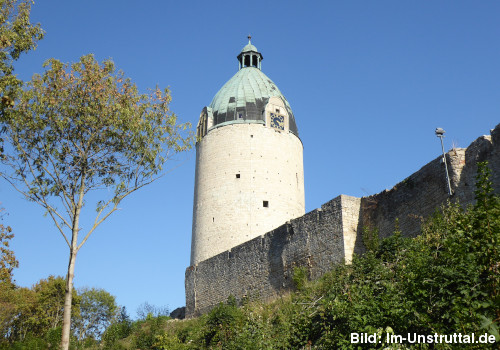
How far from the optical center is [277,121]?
27.4 meters

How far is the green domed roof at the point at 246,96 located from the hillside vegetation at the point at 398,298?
11.8m

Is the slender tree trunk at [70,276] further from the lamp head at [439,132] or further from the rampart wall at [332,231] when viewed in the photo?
the lamp head at [439,132]

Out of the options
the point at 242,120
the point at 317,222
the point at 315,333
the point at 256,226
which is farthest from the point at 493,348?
the point at 242,120

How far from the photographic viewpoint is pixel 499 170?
12.2 meters

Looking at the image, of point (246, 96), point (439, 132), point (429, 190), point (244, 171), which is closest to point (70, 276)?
point (429, 190)

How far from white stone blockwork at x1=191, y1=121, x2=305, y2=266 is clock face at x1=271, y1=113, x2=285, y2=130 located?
0.35 metres

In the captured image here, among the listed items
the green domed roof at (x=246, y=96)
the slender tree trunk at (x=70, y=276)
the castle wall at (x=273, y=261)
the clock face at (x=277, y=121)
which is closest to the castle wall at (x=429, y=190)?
the castle wall at (x=273, y=261)

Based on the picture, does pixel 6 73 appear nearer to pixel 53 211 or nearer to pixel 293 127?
pixel 53 211

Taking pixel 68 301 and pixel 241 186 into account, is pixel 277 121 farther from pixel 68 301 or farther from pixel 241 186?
pixel 68 301

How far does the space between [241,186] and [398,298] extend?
1632 centimetres

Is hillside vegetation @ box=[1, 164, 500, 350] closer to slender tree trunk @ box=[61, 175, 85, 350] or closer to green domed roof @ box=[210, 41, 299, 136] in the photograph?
slender tree trunk @ box=[61, 175, 85, 350]

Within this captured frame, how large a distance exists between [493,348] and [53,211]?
11.7 meters

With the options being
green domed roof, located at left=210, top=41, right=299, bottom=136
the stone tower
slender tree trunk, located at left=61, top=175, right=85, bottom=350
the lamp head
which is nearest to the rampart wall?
the lamp head

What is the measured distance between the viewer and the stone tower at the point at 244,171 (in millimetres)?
24703
